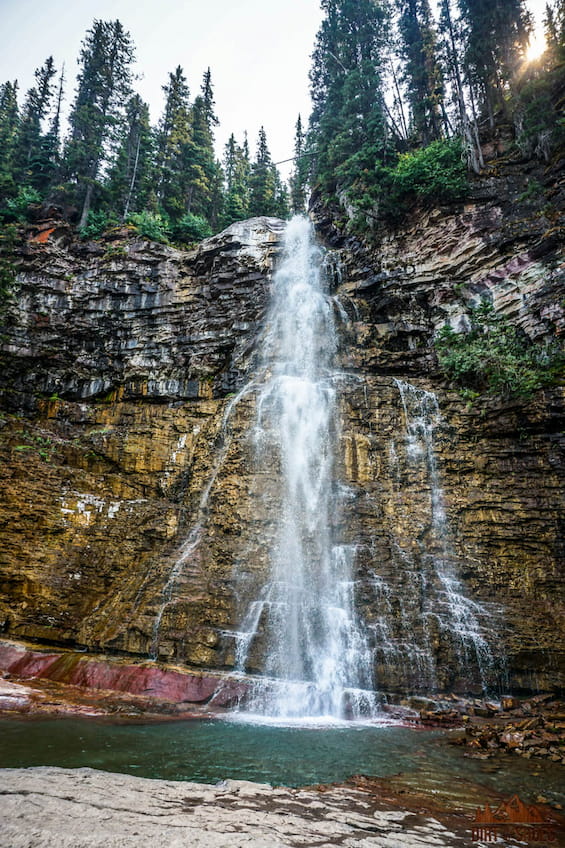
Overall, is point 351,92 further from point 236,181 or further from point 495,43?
point 236,181

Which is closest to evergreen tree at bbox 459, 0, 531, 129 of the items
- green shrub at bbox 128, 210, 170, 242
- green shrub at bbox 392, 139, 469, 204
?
green shrub at bbox 392, 139, 469, 204

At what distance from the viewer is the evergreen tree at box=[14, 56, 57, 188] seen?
28.5m

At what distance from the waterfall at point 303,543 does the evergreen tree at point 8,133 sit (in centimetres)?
1802

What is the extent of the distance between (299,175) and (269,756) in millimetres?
38392

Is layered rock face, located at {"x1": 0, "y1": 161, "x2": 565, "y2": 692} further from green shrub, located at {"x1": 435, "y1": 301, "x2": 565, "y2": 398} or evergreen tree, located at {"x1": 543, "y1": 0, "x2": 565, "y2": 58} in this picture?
evergreen tree, located at {"x1": 543, "y1": 0, "x2": 565, "y2": 58}

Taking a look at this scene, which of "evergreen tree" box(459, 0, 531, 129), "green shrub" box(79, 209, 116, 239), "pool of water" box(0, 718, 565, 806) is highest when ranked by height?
"evergreen tree" box(459, 0, 531, 129)

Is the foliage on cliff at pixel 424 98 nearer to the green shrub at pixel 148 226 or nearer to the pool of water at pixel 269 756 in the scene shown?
the green shrub at pixel 148 226

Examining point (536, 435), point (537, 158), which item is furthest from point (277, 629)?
point (537, 158)

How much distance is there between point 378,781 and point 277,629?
19.9 ft

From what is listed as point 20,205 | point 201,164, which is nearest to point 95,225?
point 20,205

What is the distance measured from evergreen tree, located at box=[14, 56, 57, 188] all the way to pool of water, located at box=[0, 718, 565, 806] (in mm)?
31874

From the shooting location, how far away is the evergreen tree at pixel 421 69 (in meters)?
25.7

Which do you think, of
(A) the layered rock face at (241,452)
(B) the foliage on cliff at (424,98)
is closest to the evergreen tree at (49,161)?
(A) the layered rock face at (241,452)

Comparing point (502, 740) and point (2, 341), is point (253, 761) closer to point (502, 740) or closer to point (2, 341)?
point (502, 740)
